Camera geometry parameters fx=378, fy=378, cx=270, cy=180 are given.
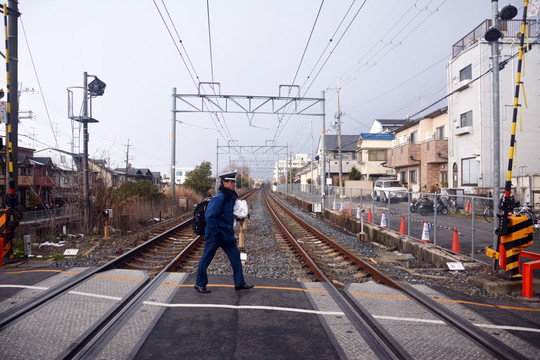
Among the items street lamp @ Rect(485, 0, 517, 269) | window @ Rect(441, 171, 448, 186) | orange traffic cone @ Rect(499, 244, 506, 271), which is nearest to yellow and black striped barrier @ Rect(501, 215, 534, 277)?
orange traffic cone @ Rect(499, 244, 506, 271)

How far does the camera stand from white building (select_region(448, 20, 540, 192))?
20.7 metres

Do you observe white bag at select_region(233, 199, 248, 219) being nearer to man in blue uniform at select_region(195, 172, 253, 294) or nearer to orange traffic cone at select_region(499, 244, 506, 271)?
man in blue uniform at select_region(195, 172, 253, 294)

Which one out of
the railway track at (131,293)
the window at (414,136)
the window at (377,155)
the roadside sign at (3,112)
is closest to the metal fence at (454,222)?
the railway track at (131,293)

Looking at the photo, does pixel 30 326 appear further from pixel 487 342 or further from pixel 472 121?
pixel 472 121

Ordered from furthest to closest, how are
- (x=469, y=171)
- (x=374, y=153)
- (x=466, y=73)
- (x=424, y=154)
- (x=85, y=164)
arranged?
(x=374, y=153)
(x=424, y=154)
(x=466, y=73)
(x=469, y=171)
(x=85, y=164)

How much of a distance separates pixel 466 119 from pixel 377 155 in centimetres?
1954

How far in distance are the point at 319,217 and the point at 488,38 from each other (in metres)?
16.3

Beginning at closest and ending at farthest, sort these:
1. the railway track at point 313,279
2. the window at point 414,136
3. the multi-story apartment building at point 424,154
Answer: the railway track at point 313,279
the multi-story apartment building at point 424,154
the window at point 414,136

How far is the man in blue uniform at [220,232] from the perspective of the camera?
5.17 m

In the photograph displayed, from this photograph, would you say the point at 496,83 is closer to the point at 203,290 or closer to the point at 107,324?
the point at 203,290

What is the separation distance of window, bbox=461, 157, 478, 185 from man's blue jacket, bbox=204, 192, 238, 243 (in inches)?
816

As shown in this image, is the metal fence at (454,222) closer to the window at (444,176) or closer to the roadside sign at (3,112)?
the roadside sign at (3,112)

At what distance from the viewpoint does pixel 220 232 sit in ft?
17.0

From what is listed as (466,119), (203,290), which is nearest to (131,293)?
(203,290)
